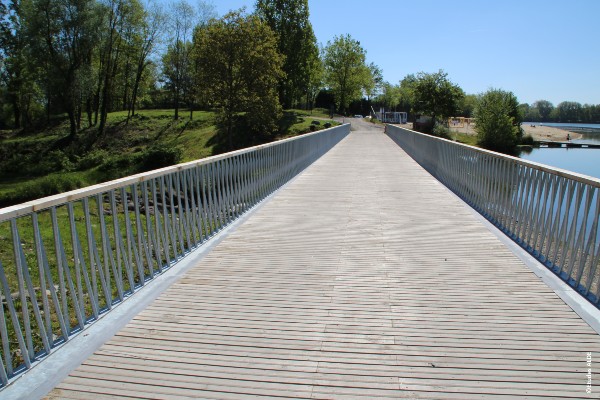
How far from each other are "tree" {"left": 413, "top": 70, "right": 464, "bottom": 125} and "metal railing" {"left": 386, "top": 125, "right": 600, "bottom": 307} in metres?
38.8

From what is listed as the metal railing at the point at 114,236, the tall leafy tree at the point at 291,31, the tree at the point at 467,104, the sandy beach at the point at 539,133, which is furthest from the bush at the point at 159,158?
the sandy beach at the point at 539,133

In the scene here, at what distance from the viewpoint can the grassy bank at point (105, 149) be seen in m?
30.0

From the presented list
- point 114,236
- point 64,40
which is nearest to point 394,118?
point 64,40

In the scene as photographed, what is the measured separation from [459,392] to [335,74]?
221 feet

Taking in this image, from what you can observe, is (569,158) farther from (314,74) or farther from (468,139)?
(314,74)

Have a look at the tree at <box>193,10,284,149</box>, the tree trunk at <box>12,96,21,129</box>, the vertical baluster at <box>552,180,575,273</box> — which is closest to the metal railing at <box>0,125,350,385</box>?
the vertical baluster at <box>552,180,575,273</box>

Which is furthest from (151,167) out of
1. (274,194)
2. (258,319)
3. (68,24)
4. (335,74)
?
(335,74)

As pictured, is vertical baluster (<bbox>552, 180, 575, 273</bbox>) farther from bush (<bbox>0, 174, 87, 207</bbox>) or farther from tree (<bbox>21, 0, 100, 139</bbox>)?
tree (<bbox>21, 0, 100, 139</bbox>)

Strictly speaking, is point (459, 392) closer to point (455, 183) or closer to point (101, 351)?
point (101, 351)

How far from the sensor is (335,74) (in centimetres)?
6738

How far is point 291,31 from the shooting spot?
51906 millimetres

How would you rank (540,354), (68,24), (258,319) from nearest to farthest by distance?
1. (540,354)
2. (258,319)
3. (68,24)

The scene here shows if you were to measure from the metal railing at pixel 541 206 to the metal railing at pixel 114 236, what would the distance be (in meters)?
3.84

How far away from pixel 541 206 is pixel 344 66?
63.8m
